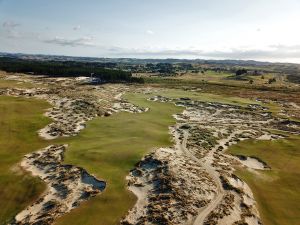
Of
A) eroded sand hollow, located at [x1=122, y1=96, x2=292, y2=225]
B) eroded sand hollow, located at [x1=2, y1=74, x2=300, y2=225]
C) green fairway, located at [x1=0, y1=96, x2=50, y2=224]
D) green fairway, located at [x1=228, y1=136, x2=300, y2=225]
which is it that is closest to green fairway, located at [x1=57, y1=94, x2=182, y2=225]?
eroded sand hollow, located at [x1=2, y1=74, x2=300, y2=225]

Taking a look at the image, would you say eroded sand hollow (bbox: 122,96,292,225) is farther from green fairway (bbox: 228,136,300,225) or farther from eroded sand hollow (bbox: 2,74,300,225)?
green fairway (bbox: 228,136,300,225)

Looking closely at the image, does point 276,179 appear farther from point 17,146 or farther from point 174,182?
point 17,146

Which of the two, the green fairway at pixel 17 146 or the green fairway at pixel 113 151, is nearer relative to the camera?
the green fairway at pixel 113 151

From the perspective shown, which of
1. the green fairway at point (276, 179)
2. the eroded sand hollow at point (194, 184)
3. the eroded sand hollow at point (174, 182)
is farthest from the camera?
the green fairway at point (276, 179)

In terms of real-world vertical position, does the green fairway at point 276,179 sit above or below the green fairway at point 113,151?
below

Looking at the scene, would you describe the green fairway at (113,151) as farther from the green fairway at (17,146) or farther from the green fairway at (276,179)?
the green fairway at (276,179)

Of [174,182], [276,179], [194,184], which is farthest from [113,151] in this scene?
[276,179]

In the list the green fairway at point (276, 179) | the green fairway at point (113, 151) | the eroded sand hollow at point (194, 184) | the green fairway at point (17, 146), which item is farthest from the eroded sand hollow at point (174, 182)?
the green fairway at point (17, 146)

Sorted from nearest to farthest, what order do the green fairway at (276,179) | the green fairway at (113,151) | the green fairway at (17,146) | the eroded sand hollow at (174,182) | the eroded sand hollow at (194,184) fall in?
1. the eroded sand hollow at (194,184)
2. the eroded sand hollow at (174,182)
3. the green fairway at (113,151)
4. the green fairway at (276,179)
5. the green fairway at (17,146)
